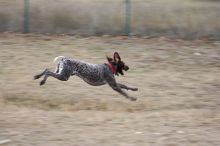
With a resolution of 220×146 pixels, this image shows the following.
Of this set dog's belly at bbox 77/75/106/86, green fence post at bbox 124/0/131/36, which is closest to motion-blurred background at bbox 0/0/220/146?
green fence post at bbox 124/0/131/36

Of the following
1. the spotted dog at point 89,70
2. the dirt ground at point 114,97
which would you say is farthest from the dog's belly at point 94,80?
the dirt ground at point 114,97

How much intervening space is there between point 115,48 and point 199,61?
2.17 metres

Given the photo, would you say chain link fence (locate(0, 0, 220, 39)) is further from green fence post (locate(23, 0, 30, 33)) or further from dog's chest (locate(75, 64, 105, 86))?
dog's chest (locate(75, 64, 105, 86))

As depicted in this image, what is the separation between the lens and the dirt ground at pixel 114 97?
24.8 feet

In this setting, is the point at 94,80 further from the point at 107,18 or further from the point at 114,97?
the point at 107,18

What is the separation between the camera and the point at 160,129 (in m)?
7.96

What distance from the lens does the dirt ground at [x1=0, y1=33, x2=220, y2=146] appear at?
24.8 feet

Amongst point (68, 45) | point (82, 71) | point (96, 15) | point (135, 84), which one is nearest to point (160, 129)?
point (82, 71)

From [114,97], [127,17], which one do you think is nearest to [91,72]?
[114,97]

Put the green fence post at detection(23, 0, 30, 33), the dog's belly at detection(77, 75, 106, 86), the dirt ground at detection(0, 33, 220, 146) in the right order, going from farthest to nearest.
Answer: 1. the green fence post at detection(23, 0, 30, 33)
2. the dog's belly at detection(77, 75, 106, 86)
3. the dirt ground at detection(0, 33, 220, 146)

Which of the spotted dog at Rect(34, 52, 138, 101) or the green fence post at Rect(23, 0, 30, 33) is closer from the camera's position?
the spotted dog at Rect(34, 52, 138, 101)

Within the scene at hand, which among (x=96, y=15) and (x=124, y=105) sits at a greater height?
(x=96, y=15)

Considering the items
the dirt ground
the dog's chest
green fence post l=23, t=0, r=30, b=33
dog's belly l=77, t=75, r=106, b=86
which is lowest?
the dirt ground

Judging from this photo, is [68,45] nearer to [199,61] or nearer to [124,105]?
[199,61]
